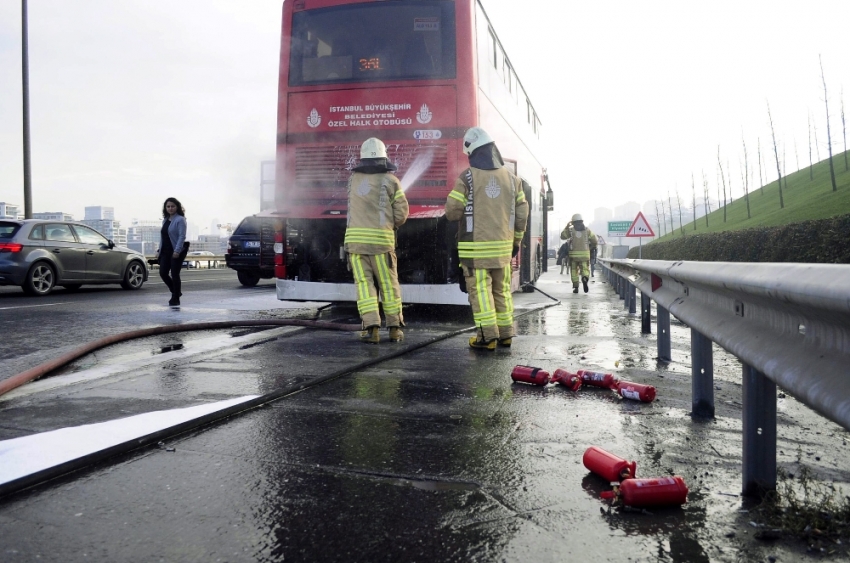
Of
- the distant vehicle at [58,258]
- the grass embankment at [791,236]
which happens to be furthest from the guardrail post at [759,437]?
the grass embankment at [791,236]

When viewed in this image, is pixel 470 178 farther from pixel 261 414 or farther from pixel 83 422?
pixel 83 422

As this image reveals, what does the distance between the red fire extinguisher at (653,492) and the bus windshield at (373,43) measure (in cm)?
741

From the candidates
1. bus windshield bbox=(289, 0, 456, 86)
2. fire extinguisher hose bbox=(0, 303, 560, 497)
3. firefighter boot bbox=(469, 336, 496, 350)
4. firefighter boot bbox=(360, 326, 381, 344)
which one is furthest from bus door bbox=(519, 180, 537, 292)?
firefighter boot bbox=(469, 336, 496, 350)

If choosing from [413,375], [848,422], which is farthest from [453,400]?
[848,422]

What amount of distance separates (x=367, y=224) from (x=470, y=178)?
3.98 ft

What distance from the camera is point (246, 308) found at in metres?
11.4

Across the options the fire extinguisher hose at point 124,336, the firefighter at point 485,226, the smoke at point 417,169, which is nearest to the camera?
the fire extinguisher hose at point 124,336

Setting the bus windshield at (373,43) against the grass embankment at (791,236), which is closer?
the bus windshield at (373,43)

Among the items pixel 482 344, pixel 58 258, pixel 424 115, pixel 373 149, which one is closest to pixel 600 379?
pixel 482 344

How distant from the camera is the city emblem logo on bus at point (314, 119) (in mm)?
9727

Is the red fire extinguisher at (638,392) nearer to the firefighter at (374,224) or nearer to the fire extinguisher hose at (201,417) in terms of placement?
the fire extinguisher hose at (201,417)

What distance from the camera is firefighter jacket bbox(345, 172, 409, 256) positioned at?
751cm

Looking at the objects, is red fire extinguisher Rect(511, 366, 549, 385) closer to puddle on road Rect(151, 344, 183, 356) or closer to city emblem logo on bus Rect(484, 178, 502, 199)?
city emblem logo on bus Rect(484, 178, 502, 199)

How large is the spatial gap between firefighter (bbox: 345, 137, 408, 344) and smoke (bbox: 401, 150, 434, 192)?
72.7 inches
